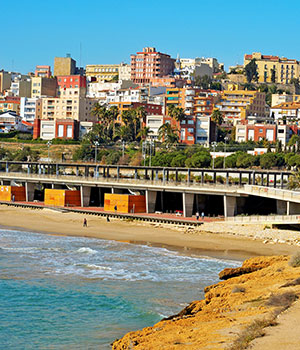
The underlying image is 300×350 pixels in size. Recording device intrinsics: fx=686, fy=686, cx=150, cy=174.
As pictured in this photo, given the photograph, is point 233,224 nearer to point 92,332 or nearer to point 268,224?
point 268,224

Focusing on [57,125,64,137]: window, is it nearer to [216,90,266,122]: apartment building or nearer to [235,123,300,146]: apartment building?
[235,123,300,146]: apartment building

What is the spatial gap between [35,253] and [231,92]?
399 feet

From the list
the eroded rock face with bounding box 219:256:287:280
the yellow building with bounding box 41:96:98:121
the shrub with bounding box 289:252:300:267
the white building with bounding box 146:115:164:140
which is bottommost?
the eroded rock face with bounding box 219:256:287:280

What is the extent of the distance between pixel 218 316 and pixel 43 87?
162395 millimetres

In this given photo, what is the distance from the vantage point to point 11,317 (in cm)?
2944

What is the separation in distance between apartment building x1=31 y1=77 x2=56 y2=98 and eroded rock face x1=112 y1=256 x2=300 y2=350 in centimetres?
15443

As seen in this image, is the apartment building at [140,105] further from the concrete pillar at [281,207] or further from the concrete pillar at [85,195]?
the concrete pillar at [281,207]

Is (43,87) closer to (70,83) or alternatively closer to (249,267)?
(70,83)

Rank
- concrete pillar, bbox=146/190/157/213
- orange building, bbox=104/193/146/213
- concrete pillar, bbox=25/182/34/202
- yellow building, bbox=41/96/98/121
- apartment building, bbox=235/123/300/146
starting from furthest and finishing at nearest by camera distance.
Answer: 1. yellow building, bbox=41/96/98/121
2. apartment building, bbox=235/123/300/146
3. concrete pillar, bbox=25/182/34/202
4. concrete pillar, bbox=146/190/157/213
5. orange building, bbox=104/193/146/213

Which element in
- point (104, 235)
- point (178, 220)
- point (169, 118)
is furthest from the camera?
point (169, 118)

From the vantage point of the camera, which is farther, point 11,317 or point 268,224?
point 268,224

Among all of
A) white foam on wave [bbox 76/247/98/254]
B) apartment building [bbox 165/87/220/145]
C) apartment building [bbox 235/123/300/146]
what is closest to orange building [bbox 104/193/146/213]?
white foam on wave [bbox 76/247/98/254]

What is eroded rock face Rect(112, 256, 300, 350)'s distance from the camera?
20.4 meters

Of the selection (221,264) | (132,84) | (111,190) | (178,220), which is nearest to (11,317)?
(221,264)
